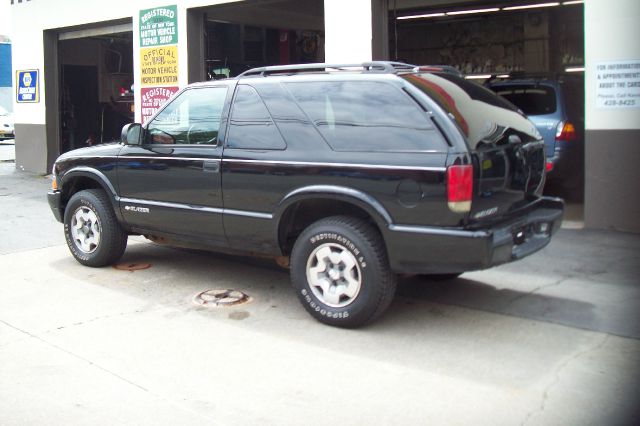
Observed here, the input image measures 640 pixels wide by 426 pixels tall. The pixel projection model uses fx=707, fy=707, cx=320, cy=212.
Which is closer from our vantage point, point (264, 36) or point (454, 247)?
→ point (454, 247)

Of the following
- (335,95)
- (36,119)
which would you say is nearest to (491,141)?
(335,95)

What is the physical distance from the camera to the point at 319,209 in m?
5.57

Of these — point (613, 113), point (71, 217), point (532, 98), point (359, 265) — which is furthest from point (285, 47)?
point (359, 265)

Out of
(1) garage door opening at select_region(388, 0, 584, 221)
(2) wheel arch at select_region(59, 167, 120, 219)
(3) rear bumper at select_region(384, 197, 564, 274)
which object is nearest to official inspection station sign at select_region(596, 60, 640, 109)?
(3) rear bumper at select_region(384, 197, 564, 274)

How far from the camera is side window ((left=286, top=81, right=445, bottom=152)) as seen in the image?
487 centimetres

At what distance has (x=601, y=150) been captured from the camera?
27.3ft

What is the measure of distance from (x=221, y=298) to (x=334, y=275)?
1.32 meters

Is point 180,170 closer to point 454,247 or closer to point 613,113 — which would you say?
point 454,247

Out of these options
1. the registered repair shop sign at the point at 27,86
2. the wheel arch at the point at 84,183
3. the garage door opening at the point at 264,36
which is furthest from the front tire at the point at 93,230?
the registered repair shop sign at the point at 27,86

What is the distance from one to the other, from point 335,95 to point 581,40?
13.7 m

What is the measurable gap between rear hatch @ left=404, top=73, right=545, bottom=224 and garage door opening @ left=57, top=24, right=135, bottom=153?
39.4 ft

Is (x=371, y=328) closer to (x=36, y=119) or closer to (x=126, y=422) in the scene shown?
(x=126, y=422)

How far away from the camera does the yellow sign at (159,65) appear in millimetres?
12258

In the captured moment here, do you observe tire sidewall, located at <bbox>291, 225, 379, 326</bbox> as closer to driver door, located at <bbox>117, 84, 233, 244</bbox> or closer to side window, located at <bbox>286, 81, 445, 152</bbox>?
side window, located at <bbox>286, 81, 445, 152</bbox>
